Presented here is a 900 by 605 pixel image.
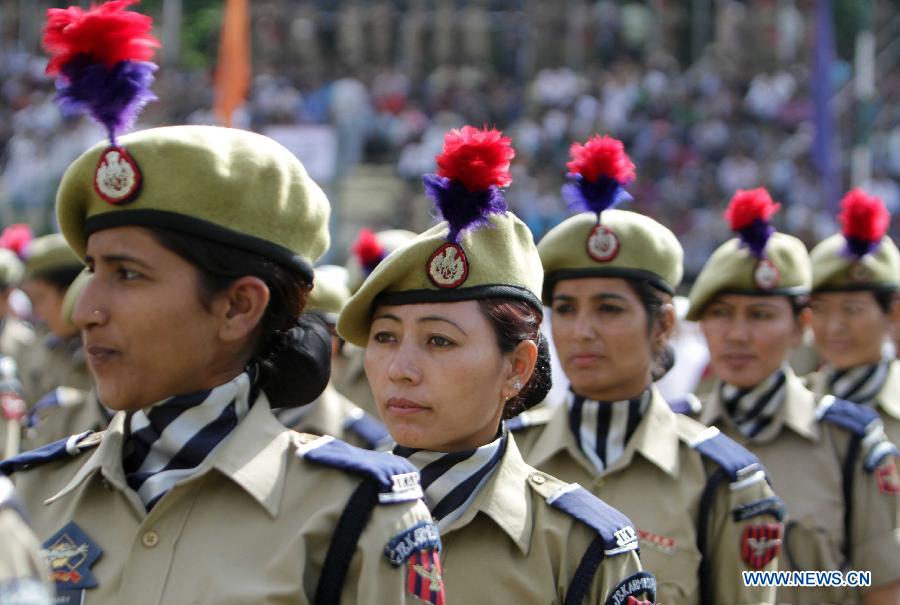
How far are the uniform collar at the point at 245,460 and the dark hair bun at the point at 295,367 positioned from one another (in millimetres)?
107

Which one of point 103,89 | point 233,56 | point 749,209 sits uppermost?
point 233,56

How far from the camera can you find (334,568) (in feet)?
8.34

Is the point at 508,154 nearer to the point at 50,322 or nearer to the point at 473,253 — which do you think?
the point at 473,253

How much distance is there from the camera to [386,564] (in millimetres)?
2529

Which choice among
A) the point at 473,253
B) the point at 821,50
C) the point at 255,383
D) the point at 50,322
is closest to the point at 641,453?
the point at 473,253

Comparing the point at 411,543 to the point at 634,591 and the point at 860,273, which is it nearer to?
the point at 634,591

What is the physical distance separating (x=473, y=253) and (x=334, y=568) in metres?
1.08

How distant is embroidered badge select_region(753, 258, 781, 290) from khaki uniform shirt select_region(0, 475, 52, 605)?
13.1 ft

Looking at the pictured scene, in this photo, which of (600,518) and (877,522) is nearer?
(600,518)

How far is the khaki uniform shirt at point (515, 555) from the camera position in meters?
3.30

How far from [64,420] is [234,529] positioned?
154 inches

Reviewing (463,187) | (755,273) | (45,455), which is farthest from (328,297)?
(45,455)

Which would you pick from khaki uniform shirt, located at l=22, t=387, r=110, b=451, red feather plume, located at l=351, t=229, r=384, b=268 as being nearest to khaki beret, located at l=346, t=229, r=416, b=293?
red feather plume, located at l=351, t=229, r=384, b=268

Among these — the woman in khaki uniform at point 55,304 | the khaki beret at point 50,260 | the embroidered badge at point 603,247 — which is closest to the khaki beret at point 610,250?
the embroidered badge at point 603,247
